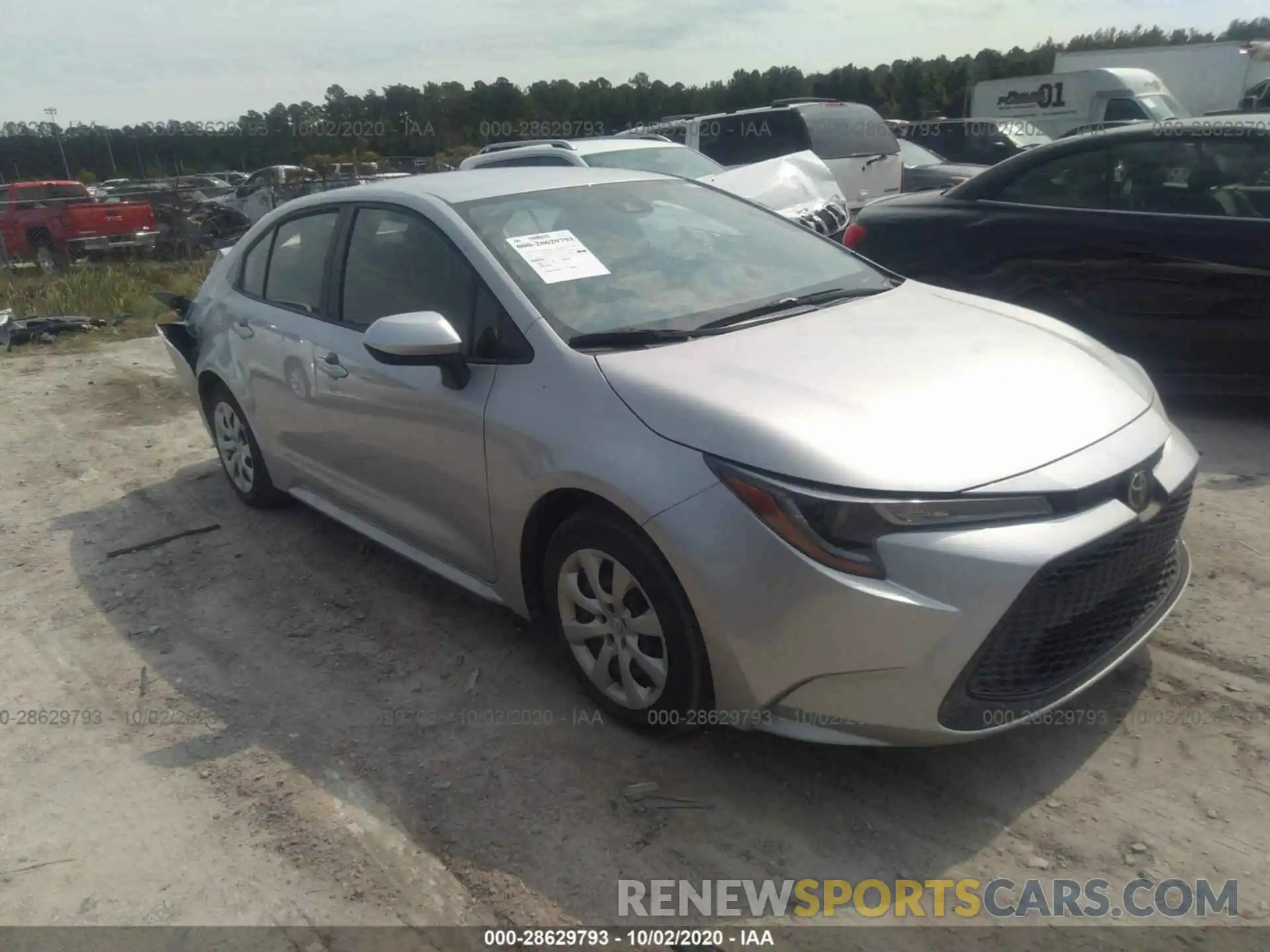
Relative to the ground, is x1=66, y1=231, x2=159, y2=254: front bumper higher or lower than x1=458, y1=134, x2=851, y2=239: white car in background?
lower

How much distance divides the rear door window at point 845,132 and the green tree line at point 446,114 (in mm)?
20657

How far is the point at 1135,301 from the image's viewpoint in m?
5.36

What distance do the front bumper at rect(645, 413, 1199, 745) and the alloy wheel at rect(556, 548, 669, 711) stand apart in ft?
0.76

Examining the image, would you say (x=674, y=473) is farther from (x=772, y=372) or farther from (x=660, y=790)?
(x=660, y=790)

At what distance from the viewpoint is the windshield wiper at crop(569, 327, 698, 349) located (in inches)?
122

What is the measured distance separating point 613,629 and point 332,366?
1.74m

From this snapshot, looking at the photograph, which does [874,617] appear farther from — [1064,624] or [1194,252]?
[1194,252]

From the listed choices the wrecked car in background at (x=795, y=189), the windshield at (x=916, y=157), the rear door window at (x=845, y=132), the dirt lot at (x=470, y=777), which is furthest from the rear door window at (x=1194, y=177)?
the windshield at (x=916, y=157)

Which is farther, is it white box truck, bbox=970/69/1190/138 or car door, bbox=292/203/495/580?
white box truck, bbox=970/69/1190/138

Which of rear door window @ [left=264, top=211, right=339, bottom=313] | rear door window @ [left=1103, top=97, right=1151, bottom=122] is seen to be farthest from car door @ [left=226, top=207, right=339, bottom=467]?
rear door window @ [left=1103, top=97, right=1151, bottom=122]

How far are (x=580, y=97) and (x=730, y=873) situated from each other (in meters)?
38.5

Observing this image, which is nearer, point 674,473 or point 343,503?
point 674,473

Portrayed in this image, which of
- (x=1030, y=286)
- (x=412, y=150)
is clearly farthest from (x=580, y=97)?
(x=1030, y=286)

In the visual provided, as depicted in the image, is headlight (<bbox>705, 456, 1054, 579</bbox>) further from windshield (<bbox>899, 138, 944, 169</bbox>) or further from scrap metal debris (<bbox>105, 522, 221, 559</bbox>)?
windshield (<bbox>899, 138, 944, 169</bbox>)
